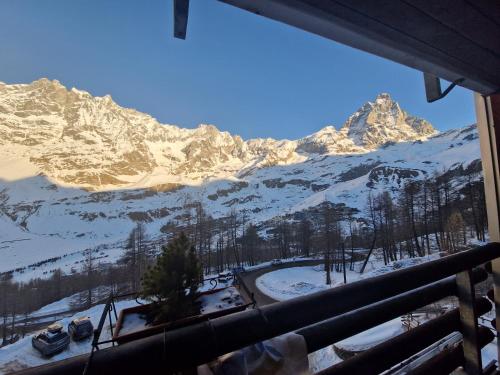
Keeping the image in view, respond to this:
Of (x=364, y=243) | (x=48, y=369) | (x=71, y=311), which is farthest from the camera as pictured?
(x=364, y=243)

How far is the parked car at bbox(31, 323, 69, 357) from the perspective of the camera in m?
12.3

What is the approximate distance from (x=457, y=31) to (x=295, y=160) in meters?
196

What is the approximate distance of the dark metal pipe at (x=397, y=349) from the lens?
127cm

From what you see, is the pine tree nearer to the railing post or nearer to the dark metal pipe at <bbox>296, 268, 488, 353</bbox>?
the dark metal pipe at <bbox>296, 268, 488, 353</bbox>

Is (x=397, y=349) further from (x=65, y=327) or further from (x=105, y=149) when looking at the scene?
(x=105, y=149)

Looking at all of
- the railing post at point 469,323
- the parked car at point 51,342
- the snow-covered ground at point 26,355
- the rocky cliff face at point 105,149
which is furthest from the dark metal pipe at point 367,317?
the rocky cliff face at point 105,149

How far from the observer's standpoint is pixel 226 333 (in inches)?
31.5

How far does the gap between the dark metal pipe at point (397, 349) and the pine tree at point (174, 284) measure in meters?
1.26

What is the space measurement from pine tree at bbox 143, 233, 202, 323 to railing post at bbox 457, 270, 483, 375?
1.78 m

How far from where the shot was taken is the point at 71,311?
28719 millimetres

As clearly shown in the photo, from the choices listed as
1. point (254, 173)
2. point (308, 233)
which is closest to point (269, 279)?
point (308, 233)

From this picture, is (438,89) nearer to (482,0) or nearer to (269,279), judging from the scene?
(482,0)

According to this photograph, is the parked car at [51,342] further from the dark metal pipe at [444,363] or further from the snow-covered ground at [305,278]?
the dark metal pipe at [444,363]

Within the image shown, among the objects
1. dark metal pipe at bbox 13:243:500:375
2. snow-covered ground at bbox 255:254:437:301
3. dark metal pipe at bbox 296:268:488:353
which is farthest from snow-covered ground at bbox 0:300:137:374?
dark metal pipe at bbox 13:243:500:375
